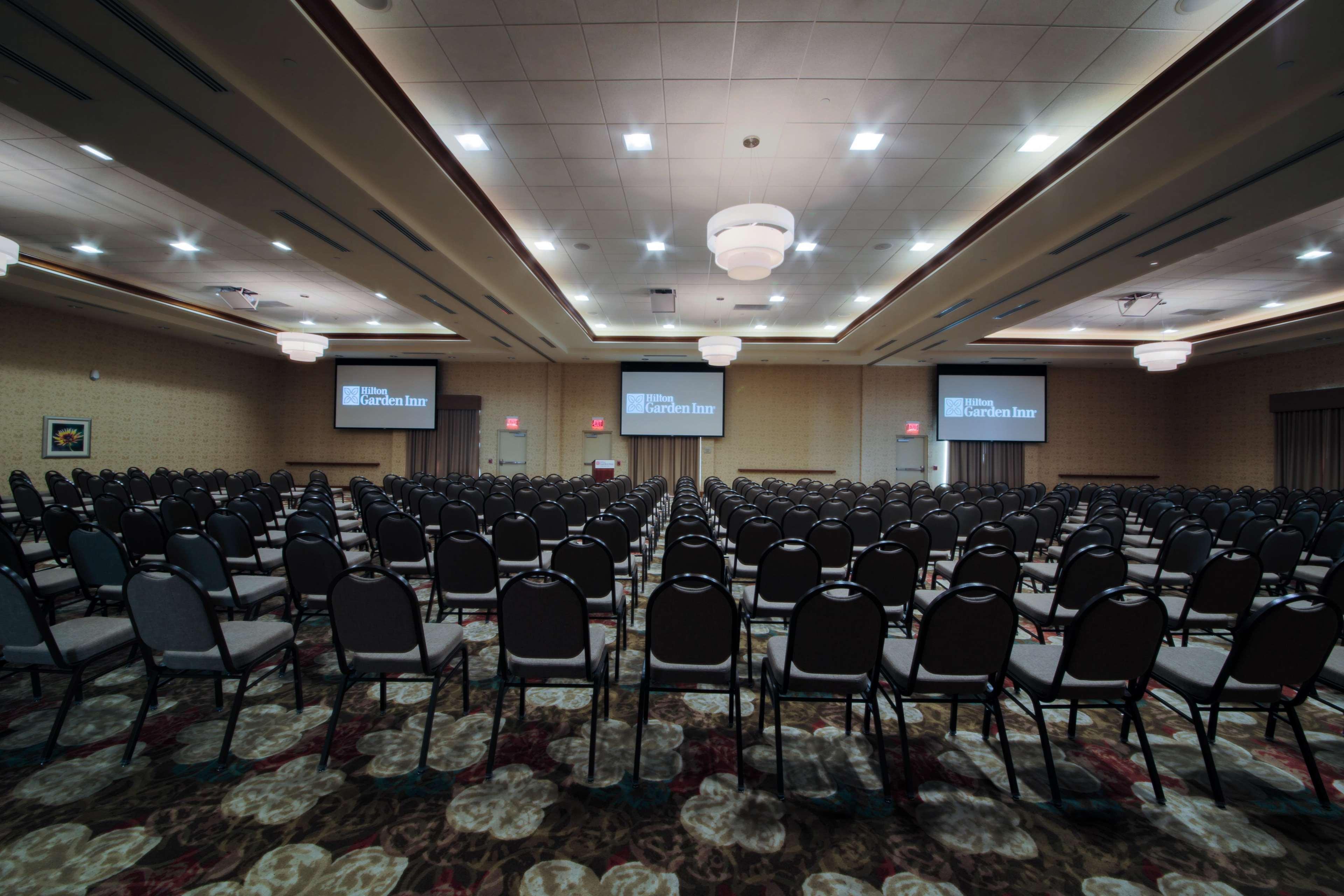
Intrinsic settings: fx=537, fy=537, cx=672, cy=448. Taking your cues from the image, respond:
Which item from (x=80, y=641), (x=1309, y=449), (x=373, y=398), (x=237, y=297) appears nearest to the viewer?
(x=80, y=641)

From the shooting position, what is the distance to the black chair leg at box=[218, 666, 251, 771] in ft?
8.32

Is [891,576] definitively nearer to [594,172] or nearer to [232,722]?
[232,722]

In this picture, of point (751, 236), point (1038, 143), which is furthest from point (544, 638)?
point (1038, 143)

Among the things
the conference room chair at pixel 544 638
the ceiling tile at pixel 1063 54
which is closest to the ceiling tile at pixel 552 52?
the ceiling tile at pixel 1063 54

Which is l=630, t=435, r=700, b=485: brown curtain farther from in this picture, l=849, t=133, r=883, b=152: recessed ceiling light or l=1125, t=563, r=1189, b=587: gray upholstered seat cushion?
l=1125, t=563, r=1189, b=587: gray upholstered seat cushion

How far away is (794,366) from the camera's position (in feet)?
54.2

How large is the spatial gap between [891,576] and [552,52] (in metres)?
4.34

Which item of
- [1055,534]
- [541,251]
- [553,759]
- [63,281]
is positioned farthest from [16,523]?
[1055,534]

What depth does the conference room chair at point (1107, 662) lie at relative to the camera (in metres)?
2.31

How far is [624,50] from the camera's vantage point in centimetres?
384

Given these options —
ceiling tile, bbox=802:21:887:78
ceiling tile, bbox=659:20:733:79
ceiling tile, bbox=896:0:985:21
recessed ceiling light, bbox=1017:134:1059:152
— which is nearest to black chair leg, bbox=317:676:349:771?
ceiling tile, bbox=659:20:733:79

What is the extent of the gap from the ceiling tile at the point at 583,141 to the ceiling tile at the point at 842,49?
1853 mm

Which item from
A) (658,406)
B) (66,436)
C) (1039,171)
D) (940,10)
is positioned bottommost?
(66,436)

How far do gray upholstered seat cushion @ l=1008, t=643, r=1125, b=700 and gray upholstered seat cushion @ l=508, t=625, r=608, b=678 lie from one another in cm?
198
